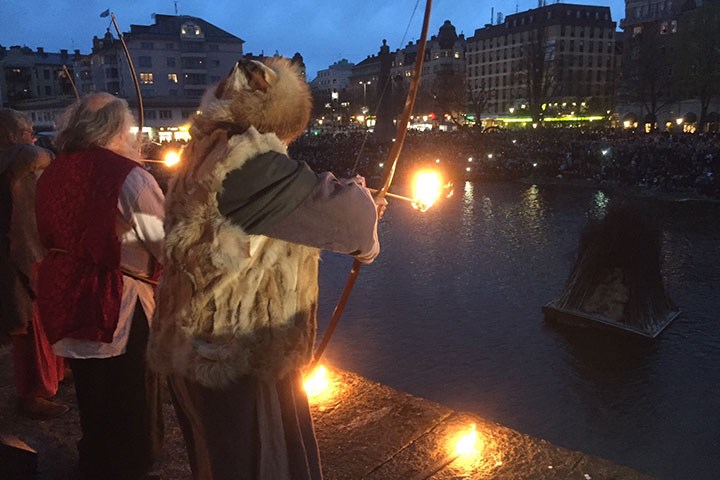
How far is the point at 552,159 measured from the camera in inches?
1175

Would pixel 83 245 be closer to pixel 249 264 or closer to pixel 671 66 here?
pixel 249 264

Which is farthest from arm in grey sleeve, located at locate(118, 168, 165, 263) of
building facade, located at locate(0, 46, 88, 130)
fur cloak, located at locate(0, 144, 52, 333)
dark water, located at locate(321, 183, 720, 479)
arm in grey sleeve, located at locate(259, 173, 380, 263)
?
building facade, located at locate(0, 46, 88, 130)

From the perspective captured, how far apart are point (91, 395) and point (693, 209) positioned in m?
21.7

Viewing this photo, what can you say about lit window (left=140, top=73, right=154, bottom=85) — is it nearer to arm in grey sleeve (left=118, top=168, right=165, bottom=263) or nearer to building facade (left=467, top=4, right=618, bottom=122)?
building facade (left=467, top=4, right=618, bottom=122)

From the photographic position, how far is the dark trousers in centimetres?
234

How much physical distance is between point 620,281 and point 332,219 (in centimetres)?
929

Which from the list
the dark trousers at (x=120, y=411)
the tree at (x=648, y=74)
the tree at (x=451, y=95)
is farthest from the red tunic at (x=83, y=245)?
the tree at (x=648, y=74)

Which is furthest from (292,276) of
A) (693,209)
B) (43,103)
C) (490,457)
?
(43,103)

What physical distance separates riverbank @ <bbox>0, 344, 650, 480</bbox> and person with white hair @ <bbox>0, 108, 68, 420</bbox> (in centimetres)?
17

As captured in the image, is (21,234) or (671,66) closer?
(21,234)

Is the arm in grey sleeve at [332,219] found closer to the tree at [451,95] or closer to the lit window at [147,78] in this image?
the tree at [451,95]

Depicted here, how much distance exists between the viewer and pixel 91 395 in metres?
2.38

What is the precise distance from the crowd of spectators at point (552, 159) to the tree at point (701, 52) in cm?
1401

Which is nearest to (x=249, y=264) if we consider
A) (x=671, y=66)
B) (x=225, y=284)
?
(x=225, y=284)
